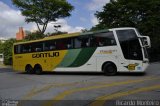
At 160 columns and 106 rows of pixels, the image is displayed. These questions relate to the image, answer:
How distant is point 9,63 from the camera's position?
1821 inches

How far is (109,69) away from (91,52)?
171cm

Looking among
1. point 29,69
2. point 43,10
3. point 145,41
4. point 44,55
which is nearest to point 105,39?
point 145,41

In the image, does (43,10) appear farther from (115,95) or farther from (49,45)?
(115,95)

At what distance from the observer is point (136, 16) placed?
42.3 m

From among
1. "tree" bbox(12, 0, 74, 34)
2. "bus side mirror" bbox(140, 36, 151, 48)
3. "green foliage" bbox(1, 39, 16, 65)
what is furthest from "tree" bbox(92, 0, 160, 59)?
"bus side mirror" bbox(140, 36, 151, 48)

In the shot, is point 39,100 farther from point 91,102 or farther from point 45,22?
point 45,22

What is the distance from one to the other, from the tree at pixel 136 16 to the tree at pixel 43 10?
268 inches

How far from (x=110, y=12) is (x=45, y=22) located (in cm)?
1025

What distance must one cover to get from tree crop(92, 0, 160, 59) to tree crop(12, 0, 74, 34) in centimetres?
681

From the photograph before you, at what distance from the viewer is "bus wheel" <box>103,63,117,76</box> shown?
64.0 ft

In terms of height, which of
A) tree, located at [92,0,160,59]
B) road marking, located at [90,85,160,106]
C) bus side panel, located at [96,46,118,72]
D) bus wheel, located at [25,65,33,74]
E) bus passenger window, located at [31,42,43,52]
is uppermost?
tree, located at [92,0,160,59]

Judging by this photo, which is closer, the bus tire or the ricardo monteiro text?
the ricardo monteiro text

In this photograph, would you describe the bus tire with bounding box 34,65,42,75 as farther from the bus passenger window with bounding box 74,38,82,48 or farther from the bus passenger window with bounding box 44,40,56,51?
the bus passenger window with bounding box 74,38,82,48

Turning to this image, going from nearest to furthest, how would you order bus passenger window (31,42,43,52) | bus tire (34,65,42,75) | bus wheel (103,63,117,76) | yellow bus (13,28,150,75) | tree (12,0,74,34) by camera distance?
yellow bus (13,28,150,75) → bus wheel (103,63,117,76) → bus passenger window (31,42,43,52) → bus tire (34,65,42,75) → tree (12,0,74,34)
